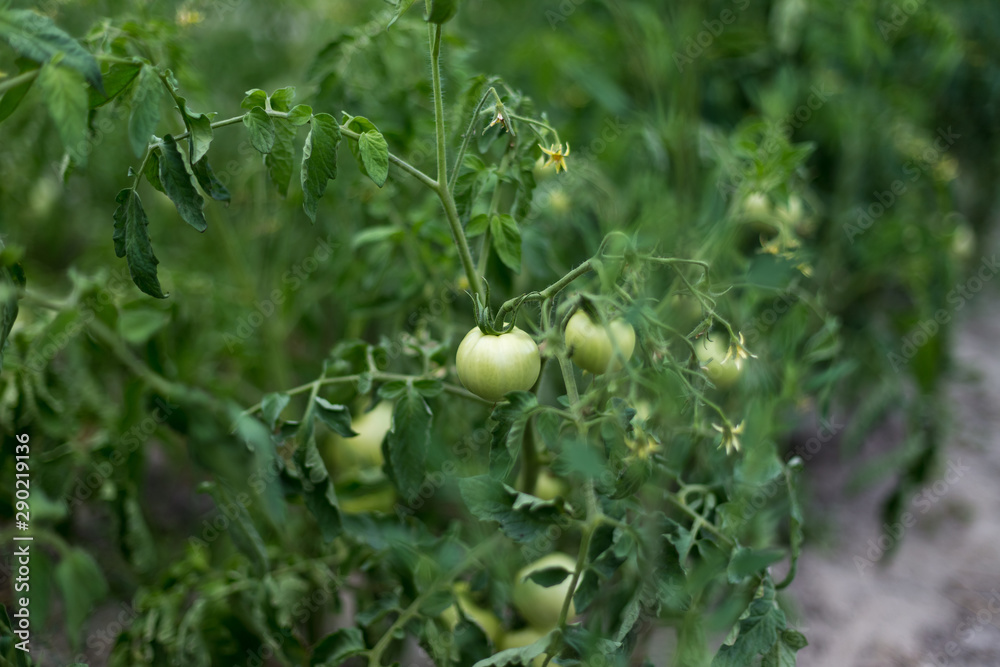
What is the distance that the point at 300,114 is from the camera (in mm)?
517

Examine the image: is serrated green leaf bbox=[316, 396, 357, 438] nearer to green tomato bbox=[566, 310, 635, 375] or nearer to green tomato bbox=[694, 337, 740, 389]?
green tomato bbox=[566, 310, 635, 375]

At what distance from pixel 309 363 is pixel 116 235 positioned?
1.82 ft

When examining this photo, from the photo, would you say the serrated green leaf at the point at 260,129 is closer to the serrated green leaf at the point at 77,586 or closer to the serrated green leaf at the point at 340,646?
the serrated green leaf at the point at 340,646

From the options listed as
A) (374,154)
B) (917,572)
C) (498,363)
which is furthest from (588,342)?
(917,572)

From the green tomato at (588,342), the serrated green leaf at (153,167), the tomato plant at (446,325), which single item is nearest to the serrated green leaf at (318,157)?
the tomato plant at (446,325)

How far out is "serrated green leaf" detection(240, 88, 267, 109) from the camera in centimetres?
52

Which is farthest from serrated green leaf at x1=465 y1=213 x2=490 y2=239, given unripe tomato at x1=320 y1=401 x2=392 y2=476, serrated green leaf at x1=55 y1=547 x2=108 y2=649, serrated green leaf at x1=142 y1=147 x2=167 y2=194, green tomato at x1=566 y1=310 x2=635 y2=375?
serrated green leaf at x1=55 y1=547 x2=108 y2=649

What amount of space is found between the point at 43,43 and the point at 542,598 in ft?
2.00

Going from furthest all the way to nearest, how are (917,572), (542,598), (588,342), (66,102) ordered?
(917,572), (542,598), (588,342), (66,102)

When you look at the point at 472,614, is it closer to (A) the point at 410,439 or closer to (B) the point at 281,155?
(A) the point at 410,439

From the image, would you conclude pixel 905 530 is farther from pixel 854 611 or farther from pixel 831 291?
pixel 831 291

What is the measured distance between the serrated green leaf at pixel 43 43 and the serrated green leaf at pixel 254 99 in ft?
0.32

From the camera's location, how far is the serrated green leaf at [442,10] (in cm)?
46

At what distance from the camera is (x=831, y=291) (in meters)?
1.31
